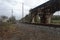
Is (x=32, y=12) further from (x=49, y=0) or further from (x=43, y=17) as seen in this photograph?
(x=49, y=0)

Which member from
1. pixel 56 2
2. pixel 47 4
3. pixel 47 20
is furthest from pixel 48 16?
pixel 56 2

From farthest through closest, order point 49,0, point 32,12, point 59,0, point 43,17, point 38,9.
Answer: point 32,12, point 38,9, point 43,17, point 49,0, point 59,0

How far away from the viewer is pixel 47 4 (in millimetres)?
41312

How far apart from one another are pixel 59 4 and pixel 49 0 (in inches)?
157

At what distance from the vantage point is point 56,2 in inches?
1420

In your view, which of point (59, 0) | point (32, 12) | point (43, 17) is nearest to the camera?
point (59, 0)

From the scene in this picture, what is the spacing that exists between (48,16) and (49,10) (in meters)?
2.05

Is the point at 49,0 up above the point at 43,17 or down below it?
above

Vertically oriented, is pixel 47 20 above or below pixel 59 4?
below

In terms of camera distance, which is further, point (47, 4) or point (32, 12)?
point (32, 12)

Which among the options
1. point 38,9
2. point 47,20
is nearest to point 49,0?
point 47,20

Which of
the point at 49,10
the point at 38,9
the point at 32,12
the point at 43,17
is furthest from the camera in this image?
the point at 32,12

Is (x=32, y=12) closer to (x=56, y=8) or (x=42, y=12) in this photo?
(x=42, y=12)

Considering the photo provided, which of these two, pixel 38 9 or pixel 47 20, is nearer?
pixel 47 20
